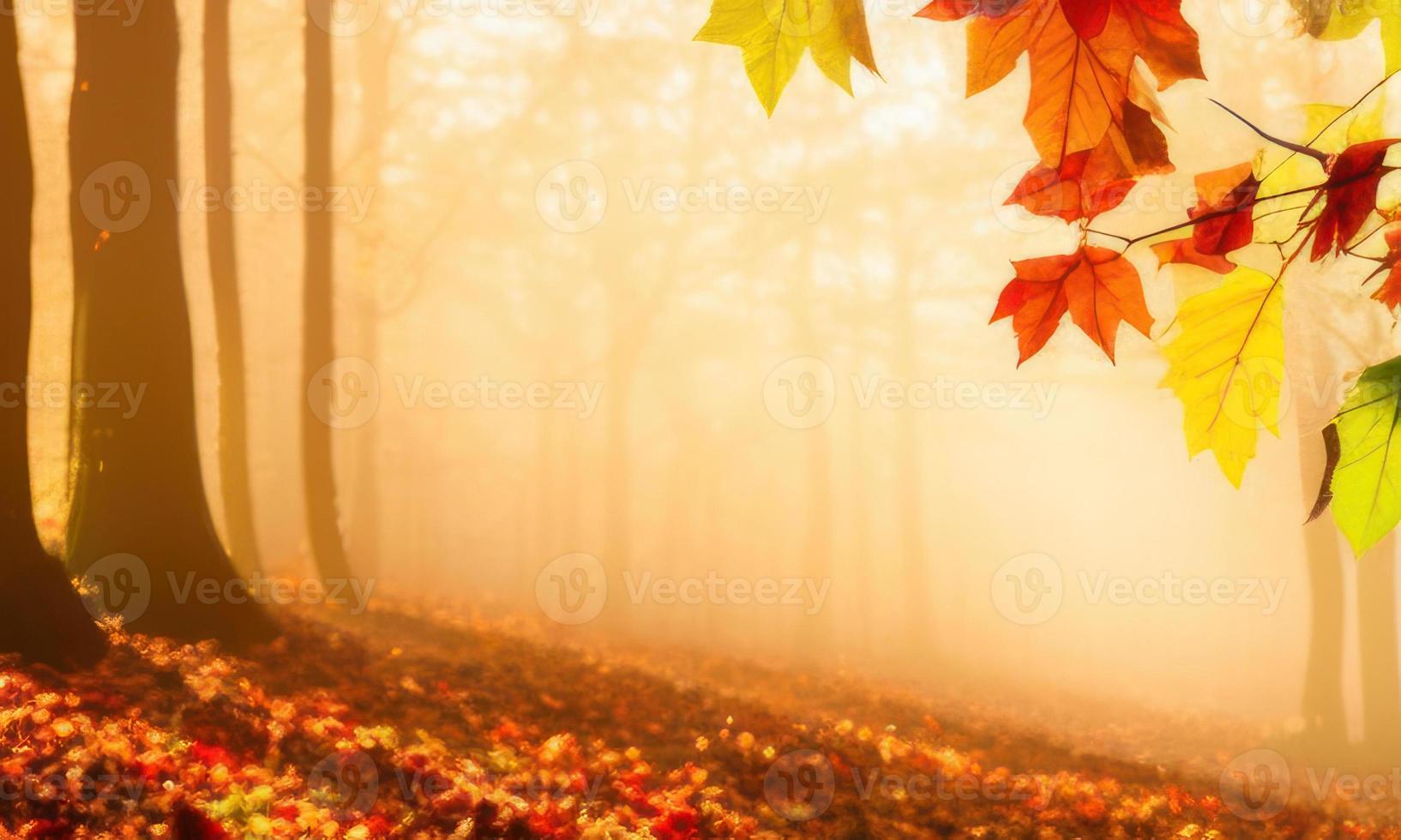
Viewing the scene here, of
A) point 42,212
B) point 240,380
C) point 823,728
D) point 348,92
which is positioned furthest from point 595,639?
point 348,92

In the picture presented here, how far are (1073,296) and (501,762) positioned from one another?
13.0 ft

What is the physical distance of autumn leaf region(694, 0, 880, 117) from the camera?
55cm

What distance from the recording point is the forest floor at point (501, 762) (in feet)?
9.62
